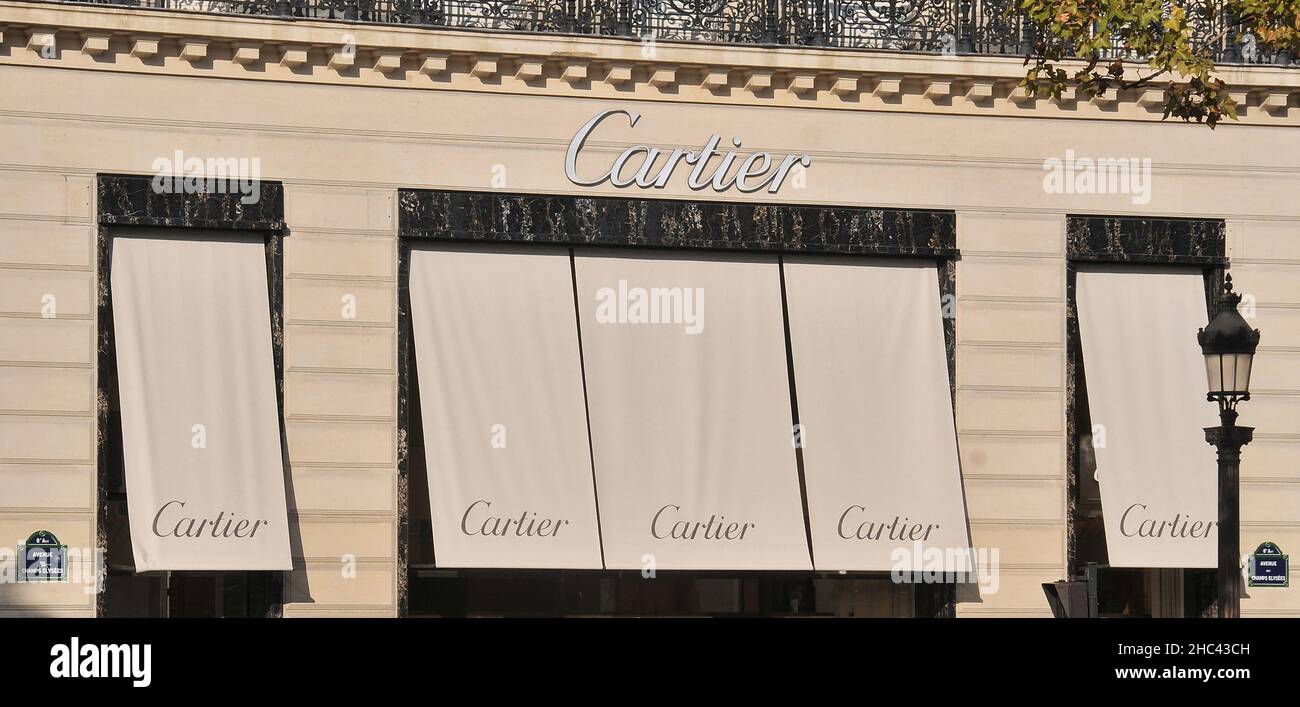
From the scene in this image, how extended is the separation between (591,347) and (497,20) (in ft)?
10.7

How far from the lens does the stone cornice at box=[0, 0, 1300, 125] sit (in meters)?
14.8

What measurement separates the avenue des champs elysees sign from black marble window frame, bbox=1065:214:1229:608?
2904 mm

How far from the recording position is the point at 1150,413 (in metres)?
16.3

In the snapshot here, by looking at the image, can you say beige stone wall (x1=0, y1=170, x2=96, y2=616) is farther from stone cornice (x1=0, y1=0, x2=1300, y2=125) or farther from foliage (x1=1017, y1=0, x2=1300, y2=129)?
foliage (x1=1017, y1=0, x2=1300, y2=129)

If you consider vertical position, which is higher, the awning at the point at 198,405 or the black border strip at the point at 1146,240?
the black border strip at the point at 1146,240

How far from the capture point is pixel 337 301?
15164 millimetres

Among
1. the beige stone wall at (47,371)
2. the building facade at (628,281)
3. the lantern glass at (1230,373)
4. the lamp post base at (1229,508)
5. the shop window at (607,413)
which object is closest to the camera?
the lamp post base at (1229,508)

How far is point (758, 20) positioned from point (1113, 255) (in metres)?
4.26

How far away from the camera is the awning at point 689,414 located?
15.5 m

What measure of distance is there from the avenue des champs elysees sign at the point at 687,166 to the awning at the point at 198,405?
3293 millimetres

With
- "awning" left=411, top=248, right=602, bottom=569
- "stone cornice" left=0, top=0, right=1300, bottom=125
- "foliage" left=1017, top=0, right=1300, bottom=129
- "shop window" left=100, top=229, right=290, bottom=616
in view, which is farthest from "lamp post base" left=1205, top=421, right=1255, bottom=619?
"shop window" left=100, top=229, right=290, bottom=616

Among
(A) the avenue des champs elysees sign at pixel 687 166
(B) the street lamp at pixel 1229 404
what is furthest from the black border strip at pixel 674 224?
(B) the street lamp at pixel 1229 404

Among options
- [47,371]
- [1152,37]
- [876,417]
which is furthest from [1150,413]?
[47,371]

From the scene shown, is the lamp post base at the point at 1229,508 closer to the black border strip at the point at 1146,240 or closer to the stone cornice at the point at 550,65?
the black border strip at the point at 1146,240
